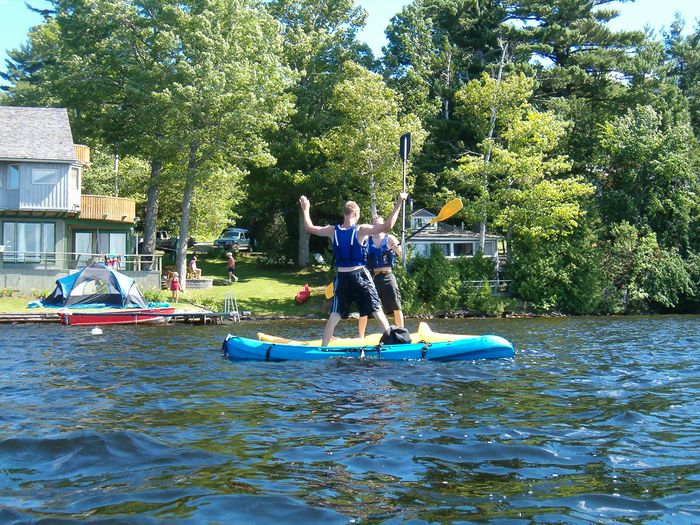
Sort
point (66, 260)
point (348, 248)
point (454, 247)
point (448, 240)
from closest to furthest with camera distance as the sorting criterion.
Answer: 1. point (348, 248)
2. point (66, 260)
3. point (448, 240)
4. point (454, 247)

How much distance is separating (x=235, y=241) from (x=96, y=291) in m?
27.6

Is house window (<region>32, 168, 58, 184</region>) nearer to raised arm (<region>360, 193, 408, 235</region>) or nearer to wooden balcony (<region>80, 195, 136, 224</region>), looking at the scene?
wooden balcony (<region>80, 195, 136, 224</region>)

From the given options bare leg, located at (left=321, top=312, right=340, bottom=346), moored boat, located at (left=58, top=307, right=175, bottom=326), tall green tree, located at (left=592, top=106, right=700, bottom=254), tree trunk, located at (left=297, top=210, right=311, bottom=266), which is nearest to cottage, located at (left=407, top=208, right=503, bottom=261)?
tree trunk, located at (left=297, top=210, right=311, bottom=266)

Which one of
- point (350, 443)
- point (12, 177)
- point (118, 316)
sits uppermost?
point (12, 177)

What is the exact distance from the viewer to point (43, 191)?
38781 mm

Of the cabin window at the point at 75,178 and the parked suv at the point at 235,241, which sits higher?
the cabin window at the point at 75,178

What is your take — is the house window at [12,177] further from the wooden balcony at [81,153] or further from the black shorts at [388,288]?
the black shorts at [388,288]

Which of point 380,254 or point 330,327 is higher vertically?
point 380,254

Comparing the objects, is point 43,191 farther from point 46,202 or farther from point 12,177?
point 12,177

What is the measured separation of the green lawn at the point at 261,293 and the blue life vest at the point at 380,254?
696 inches

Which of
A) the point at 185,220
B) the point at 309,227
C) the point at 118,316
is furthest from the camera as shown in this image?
the point at 185,220

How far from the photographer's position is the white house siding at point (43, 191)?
38531 mm

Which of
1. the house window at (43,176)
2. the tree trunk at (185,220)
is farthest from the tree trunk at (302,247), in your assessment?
the house window at (43,176)

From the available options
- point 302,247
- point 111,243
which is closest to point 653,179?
point 302,247
